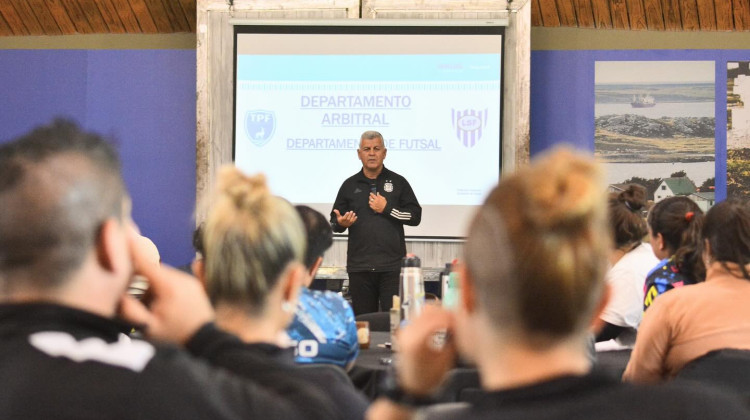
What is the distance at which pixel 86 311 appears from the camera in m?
1.04

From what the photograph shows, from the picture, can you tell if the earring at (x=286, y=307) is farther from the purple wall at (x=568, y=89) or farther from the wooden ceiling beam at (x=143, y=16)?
the wooden ceiling beam at (x=143, y=16)

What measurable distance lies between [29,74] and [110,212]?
7484 millimetres

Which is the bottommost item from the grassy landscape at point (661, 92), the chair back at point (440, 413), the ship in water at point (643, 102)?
the chair back at point (440, 413)

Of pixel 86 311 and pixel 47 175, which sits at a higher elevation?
pixel 47 175

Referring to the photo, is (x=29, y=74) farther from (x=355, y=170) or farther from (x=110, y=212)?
(x=110, y=212)

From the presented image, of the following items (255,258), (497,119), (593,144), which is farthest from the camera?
(593,144)

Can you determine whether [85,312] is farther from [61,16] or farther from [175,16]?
[61,16]

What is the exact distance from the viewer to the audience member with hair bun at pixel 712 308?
236 centimetres

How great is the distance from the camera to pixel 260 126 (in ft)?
23.7

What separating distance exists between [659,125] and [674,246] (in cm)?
437

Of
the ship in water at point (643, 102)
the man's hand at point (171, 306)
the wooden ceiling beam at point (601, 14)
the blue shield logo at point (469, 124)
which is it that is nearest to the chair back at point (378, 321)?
the man's hand at point (171, 306)

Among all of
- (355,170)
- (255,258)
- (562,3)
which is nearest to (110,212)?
(255,258)

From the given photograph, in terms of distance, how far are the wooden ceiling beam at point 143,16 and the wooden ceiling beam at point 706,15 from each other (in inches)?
189

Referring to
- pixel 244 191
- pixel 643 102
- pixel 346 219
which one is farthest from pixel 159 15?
pixel 244 191
